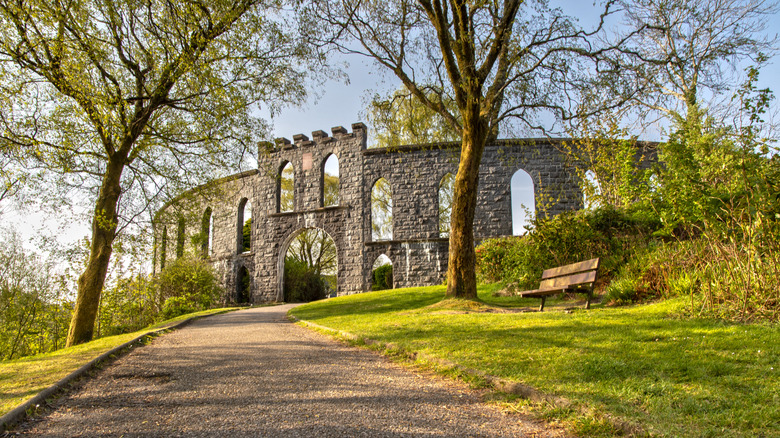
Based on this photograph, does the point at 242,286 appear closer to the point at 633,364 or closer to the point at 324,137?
the point at 324,137

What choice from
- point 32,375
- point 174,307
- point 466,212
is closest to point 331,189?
point 174,307

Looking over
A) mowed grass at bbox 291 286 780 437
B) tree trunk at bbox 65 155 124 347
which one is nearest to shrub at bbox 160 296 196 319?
tree trunk at bbox 65 155 124 347

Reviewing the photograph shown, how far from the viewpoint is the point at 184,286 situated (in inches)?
708

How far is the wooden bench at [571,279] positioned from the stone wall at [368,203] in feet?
29.1

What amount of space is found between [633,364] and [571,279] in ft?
13.7

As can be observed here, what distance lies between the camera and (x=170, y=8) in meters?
9.69

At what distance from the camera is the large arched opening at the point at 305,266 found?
22156 mm

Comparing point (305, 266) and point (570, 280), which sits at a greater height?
point (305, 266)

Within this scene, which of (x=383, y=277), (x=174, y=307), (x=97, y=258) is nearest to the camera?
(x=97, y=258)

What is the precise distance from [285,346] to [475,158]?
572 centimetres

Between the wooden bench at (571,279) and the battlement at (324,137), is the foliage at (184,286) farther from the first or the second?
the wooden bench at (571,279)

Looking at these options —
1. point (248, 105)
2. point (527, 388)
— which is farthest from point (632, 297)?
point (248, 105)

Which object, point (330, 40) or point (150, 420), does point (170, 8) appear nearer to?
point (330, 40)

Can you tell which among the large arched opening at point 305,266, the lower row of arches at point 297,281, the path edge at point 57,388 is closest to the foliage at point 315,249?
the large arched opening at point 305,266
